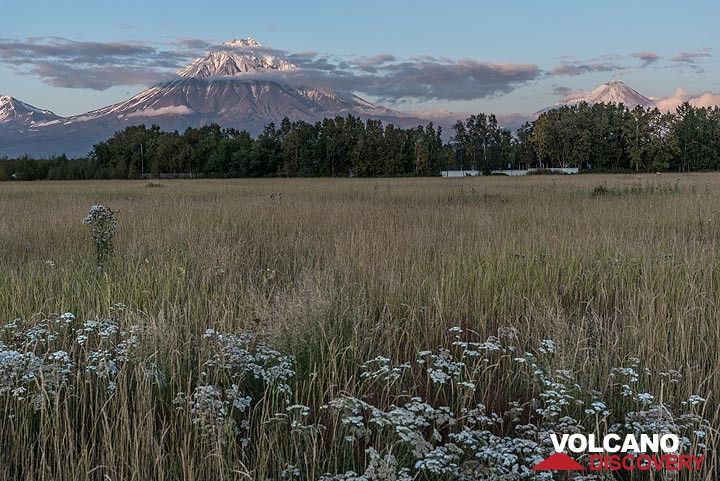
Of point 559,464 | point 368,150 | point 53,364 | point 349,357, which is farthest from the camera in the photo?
point 368,150

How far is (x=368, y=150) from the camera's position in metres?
91.9

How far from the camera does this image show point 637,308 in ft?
15.0

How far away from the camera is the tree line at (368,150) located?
3430 inches

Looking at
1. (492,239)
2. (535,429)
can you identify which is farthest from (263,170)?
(535,429)

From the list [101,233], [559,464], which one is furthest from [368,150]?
[559,464]

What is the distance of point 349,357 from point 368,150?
89.9 metres

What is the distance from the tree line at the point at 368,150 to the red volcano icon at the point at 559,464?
84330mm

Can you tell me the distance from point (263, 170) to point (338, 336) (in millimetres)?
89957

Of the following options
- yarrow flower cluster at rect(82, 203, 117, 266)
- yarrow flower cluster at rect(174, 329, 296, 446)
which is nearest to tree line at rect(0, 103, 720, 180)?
yarrow flower cluster at rect(82, 203, 117, 266)

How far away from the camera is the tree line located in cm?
8712

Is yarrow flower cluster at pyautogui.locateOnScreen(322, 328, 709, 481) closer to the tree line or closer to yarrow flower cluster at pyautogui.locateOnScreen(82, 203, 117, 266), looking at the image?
yarrow flower cluster at pyautogui.locateOnScreen(82, 203, 117, 266)

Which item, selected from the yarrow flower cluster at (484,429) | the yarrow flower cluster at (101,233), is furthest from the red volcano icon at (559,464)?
the yarrow flower cluster at (101,233)

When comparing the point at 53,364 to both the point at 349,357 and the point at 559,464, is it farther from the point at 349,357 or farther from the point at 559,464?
the point at 559,464

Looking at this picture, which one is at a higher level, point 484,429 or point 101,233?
point 101,233
